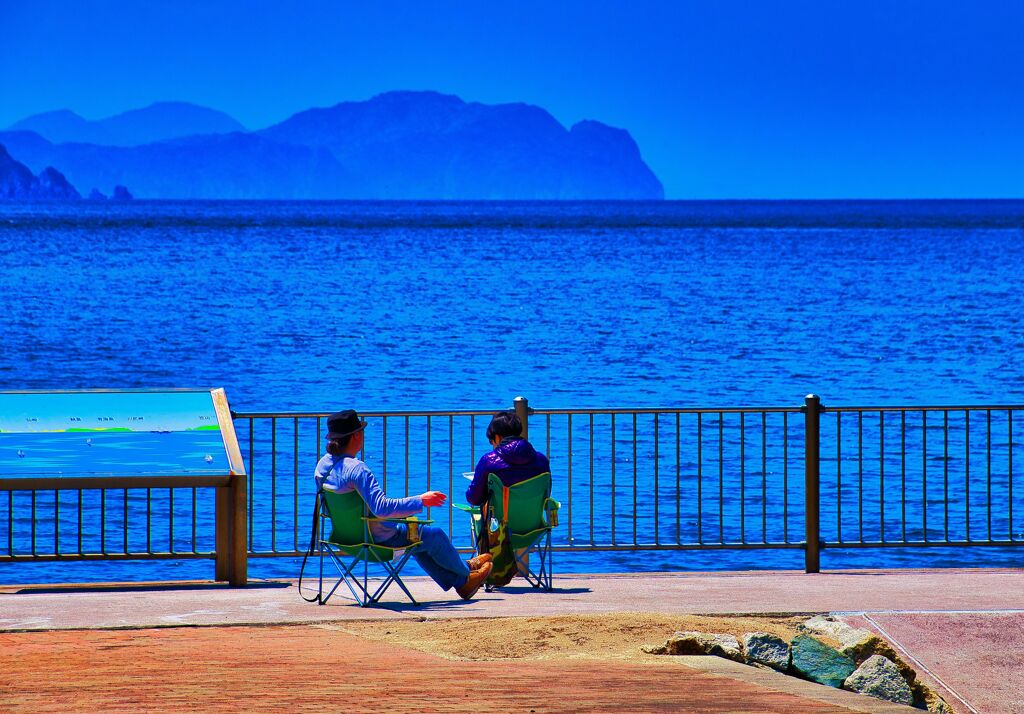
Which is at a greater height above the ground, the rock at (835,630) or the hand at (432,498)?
the hand at (432,498)

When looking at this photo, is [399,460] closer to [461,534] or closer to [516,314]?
[461,534]

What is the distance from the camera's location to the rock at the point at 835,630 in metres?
7.95

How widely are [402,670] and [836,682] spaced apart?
6.75 feet

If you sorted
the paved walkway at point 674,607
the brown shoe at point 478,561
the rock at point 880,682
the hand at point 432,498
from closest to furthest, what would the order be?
the rock at point 880,682 → the paved walkway at point 674,607 → the hand at point 432,498 → the brown shoe at point 478,561

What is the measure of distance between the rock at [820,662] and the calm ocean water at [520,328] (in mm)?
7394

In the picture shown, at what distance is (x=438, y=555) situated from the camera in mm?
9102

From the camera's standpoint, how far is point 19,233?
121m

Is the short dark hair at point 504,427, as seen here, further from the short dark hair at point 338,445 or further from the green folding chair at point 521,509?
the short dark hair at point 338,445

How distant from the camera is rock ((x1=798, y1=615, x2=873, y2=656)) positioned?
7.95 m

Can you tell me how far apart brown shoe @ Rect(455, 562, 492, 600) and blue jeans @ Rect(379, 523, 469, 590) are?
3 cm

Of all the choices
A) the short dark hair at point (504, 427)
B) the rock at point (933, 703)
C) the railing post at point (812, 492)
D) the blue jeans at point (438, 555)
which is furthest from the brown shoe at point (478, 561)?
the rock at point (933, 703)

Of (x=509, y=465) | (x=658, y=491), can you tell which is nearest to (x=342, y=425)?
(x=509, y=465)

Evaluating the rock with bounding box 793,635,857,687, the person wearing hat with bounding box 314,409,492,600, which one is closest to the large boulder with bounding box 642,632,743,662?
the rock with bounding box 793,635,857,687

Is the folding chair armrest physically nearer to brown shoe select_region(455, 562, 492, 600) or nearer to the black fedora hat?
brown shoe select_region(455, 562, 492, 600)
